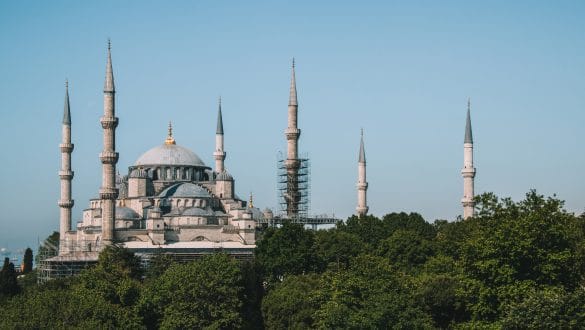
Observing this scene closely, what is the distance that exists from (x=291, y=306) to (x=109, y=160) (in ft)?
81.1

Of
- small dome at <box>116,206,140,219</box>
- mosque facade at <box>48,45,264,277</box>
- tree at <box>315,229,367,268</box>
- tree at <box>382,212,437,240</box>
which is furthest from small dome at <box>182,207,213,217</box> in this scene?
tree at <box>315,229,367,268</box>

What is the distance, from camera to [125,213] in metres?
69.4

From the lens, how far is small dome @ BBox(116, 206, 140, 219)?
69000 mm

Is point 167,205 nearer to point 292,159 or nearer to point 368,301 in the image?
point 292,159

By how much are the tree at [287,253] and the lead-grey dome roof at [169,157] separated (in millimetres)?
20106

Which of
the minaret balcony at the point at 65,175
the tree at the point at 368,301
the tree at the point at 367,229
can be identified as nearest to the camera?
the tree at the point at 368,301

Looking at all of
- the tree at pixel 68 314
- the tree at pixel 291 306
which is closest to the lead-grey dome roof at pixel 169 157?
the tree at pixel 291 306

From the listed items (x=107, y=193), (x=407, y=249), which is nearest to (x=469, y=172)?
(x=407, y=249)

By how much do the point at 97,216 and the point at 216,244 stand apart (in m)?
8.67

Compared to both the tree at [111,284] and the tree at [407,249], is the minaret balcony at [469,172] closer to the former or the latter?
the tree at [407,249]

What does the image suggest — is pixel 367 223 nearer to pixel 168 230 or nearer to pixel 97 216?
pixel 168 230

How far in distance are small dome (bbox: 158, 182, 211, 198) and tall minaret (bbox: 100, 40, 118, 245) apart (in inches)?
342

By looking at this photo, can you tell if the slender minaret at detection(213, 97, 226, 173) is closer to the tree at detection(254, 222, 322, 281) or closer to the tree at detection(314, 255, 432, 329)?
the tree at detection(254, 222, 322, 281)

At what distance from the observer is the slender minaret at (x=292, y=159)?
7169 cm
